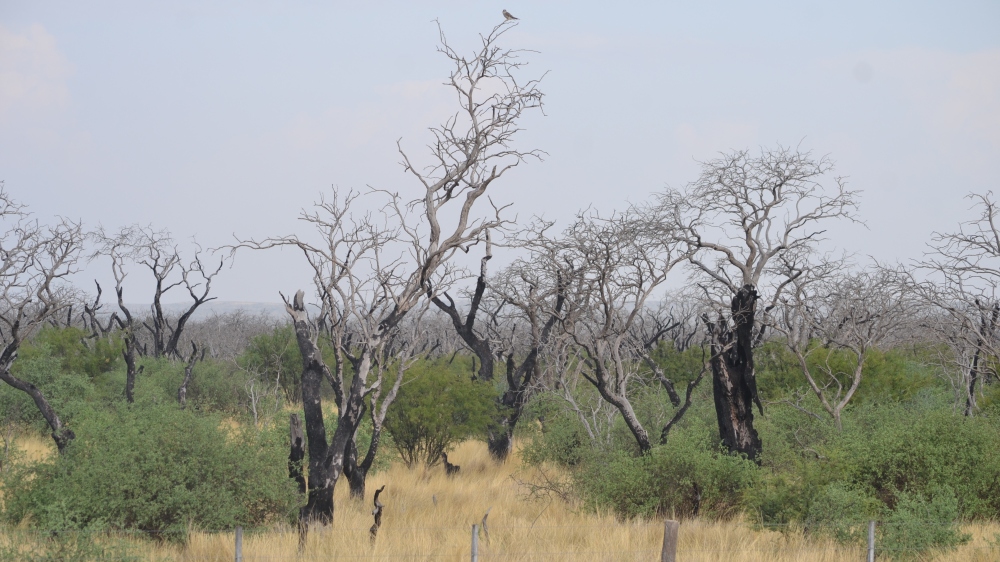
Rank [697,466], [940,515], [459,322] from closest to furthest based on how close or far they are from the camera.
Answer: [940,515], [697,466], [459,322]

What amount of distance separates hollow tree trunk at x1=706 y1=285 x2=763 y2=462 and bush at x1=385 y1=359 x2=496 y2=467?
7.54m

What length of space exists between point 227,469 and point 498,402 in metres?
10.8

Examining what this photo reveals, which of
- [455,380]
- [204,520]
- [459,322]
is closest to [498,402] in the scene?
[455,380]

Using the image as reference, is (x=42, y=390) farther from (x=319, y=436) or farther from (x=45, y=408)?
(x=319, y=436)

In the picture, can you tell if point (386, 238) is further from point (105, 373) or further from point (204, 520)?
point (105, 373)

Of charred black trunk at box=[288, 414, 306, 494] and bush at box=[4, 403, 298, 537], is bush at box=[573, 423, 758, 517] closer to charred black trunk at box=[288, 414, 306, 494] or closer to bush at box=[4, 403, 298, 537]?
charred black trunk at box=[288, 414, 306, 494]

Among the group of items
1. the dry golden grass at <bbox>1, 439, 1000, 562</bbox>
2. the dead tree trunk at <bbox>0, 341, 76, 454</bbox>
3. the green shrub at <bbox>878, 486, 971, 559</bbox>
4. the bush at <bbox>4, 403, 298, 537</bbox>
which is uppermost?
the dead tree trunk at <bbox>0, 341, 76, 454</bbox>

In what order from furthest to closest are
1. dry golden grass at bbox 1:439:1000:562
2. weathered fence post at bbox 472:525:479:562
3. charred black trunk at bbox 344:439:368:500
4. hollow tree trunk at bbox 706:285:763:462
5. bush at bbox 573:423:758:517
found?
1. hollow tree trunk at bbox 706:285:763:462
2. charred black trunk at bbox 344:439:368:500
3. bush at bbox 573:423:758:517
4. dry golden grass at bbox 1:439:1000:562
5. weathered fence post at bbox 472:525:479:562

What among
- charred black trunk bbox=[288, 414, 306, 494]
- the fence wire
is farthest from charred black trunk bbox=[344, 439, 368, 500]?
the fence wire

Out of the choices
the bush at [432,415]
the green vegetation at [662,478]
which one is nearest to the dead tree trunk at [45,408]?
the green vegetation at [662,478]

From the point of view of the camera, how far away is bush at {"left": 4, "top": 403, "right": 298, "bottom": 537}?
10492 millimetres

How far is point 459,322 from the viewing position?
19.0m

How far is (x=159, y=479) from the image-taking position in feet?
34.7

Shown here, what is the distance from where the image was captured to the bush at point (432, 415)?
19766 mm
